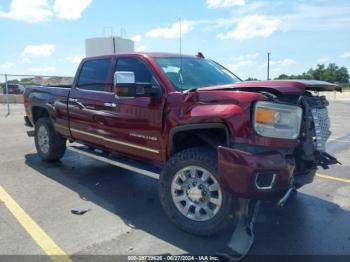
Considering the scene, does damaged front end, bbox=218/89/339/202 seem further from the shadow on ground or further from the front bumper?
the shadow on ground

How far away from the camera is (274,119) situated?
11.7 feet

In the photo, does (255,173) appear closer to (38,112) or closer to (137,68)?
(137,68)

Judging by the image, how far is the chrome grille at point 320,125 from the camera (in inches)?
154

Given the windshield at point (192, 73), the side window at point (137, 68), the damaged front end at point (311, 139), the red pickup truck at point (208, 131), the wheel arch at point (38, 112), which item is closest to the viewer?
the red pickup truck at point (208, 131)

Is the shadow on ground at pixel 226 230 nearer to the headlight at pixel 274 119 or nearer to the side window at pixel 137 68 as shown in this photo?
the headlight at pixel 274 119

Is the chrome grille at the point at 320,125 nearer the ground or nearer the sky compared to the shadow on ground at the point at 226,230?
nearer the sky

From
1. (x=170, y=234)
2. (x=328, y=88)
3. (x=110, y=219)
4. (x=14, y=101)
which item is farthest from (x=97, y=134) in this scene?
(x=14, y=101)

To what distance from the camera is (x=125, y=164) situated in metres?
5.20

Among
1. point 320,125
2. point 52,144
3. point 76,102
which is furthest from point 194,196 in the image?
point 52,144

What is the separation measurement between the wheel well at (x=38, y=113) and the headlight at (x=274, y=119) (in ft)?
16.5

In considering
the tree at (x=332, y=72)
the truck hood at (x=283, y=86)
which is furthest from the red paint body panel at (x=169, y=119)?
the tree at (x=332, y=72)

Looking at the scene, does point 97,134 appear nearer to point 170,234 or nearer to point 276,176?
point 170,234

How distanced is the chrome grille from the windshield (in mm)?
1382

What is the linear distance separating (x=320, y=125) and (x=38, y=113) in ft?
18.2
